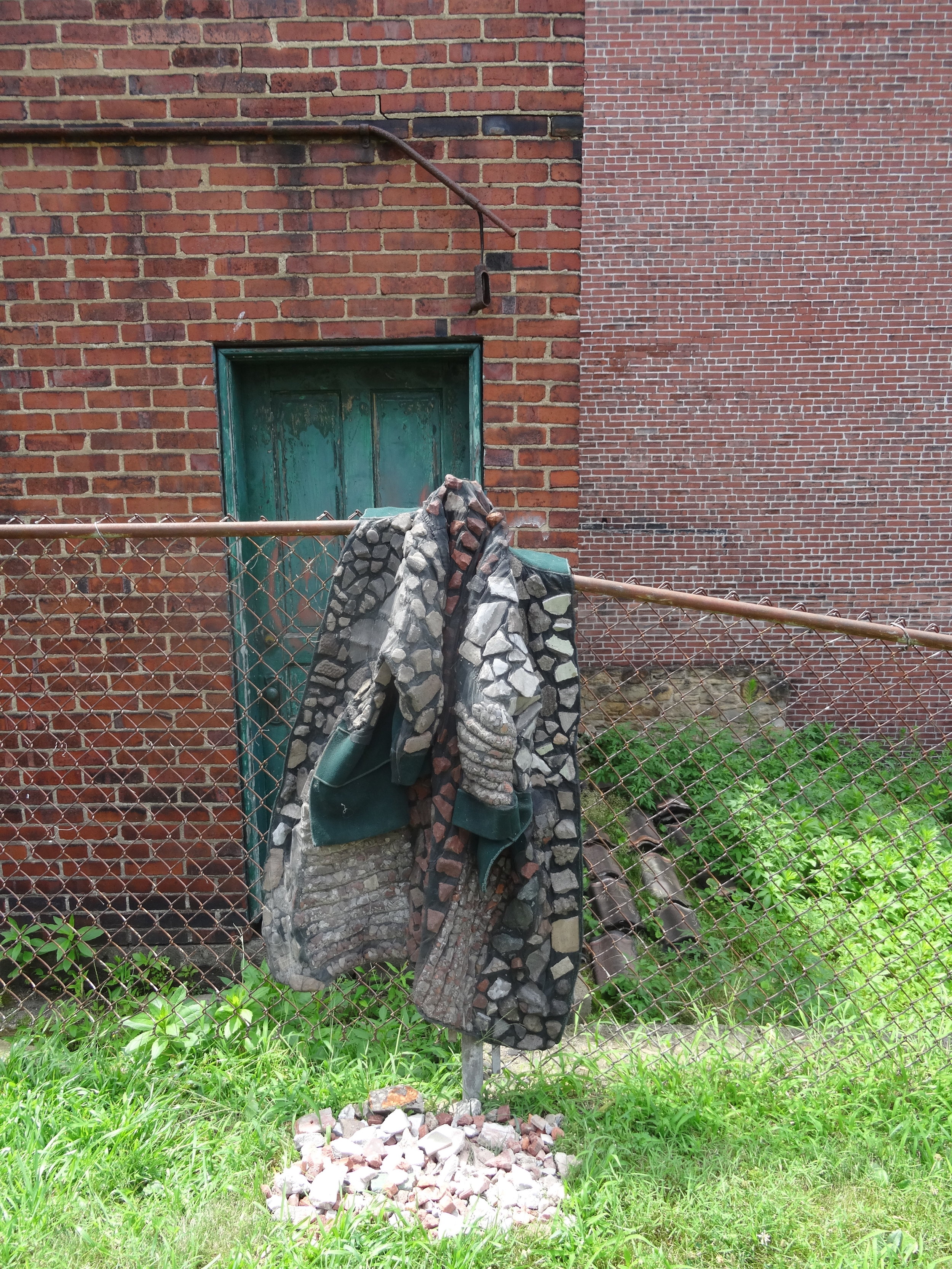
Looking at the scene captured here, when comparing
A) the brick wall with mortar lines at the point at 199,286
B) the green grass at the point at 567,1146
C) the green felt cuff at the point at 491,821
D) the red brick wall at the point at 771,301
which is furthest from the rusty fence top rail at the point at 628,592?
the red brick wall at the point at 771,301

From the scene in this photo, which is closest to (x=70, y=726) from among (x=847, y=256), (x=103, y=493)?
(x=103, y=493)

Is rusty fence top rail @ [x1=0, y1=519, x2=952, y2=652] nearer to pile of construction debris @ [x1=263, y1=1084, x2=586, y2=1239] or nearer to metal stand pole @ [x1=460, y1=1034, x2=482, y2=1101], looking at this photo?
metal stand pole @ [x1=460, y1=1034, x2=482, y2=1101]

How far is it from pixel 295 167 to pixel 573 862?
2.66 m

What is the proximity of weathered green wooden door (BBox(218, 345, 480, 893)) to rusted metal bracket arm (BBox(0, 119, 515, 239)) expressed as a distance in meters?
0.75

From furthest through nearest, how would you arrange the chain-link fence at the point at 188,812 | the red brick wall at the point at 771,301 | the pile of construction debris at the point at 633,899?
the red brick wall at the point at 771,301 < the pile of construction debris at the point at 633,899 < the chain-link fence at the point at 188,812

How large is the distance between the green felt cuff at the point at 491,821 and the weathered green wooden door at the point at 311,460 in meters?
1.57

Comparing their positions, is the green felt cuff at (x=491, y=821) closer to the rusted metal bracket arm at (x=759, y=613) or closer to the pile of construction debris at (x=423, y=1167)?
the rusted metal bracket arm at (x=759, y=613)

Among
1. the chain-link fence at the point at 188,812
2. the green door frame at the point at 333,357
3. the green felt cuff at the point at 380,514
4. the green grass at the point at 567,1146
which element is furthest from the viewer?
the green door frame at the point at 333,357

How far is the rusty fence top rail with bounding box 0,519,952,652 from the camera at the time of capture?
2.05 metres

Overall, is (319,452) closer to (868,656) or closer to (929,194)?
(868,656)

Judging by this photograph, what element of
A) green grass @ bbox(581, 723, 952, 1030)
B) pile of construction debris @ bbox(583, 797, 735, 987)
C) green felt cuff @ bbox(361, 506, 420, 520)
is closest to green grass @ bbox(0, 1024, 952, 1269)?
green grass @ bbox(581, 723, 952, 1030)

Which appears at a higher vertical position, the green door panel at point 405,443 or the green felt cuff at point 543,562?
the green door panel at point 405,443

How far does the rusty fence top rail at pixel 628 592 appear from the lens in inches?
80.9

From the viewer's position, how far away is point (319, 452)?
332cm
